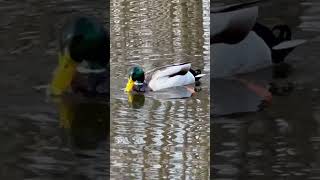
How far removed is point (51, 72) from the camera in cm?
680

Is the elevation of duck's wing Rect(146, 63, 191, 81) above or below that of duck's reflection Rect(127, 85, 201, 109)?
above

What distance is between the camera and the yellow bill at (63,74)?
647 centimetres

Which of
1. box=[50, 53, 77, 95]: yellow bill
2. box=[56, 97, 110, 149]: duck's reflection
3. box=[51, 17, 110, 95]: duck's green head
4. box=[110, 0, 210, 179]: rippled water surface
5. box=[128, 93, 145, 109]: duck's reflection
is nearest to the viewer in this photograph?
box=[110, 0, 210, 179]: rippled water surface

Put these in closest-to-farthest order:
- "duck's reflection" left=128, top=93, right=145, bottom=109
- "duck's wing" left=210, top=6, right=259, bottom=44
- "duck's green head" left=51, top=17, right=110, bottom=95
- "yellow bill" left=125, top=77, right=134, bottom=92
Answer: "duck's reflection" left=128, top=93, right=145, bottom=109 → "yellow bill" left=125, top=77, right=134, bottom=92 → "duck's green head" left=51, top=17, right=110, bottom=95 → "duck's wing" left=210, top=6, right=259, bottom=44

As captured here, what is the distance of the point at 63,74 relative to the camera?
21.6ft

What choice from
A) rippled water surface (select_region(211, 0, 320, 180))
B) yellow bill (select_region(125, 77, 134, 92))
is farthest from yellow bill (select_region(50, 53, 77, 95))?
rippled water surface (select_region(211, 0, 320, 180))

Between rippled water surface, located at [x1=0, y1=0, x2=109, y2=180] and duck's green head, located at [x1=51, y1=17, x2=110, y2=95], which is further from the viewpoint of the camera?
duck's green head, located at [x1=51, y1=17, x2=110, y2=95]

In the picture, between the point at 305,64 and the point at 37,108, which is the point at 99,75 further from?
the point at 305,64

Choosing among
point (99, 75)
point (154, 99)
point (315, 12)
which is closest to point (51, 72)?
point (99, 75)

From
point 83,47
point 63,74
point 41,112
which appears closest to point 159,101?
point 41,112

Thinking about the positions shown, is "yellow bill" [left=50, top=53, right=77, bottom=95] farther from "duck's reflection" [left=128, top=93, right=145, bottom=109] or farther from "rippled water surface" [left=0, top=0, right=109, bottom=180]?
"duck's reflection" [left=128, top=93, right=145, bottom=109]

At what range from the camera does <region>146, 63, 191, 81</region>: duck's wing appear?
623 cm

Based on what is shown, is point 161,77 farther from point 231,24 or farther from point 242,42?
point 242,42

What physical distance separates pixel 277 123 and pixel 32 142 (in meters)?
1.17
